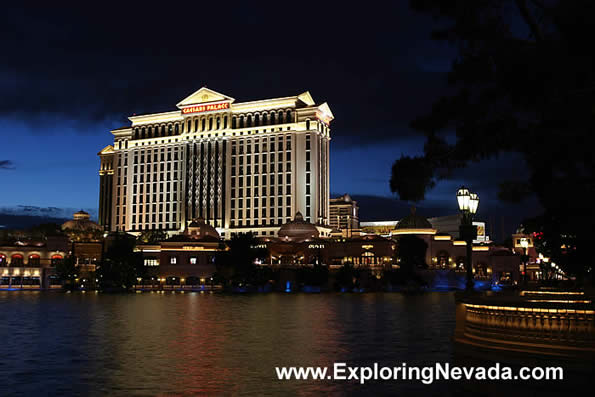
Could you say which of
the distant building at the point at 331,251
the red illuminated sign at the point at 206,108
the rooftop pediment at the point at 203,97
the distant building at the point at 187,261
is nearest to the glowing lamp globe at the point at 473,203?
the distant building at the point at 331,251

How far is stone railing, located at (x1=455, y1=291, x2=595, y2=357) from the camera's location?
53.3 ft

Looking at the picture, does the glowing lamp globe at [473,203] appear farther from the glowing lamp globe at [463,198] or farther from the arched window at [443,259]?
the arched window at [443,259]

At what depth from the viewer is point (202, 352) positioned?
22375 millimetres

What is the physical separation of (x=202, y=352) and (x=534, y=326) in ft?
35.7

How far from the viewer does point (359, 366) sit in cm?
1925

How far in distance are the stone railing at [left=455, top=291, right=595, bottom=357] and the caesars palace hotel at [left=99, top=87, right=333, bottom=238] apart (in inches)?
5243

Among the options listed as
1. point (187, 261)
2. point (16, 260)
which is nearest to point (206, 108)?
point (187, 261)

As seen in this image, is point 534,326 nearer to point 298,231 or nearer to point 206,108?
point 298,231

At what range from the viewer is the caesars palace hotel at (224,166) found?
153 meters

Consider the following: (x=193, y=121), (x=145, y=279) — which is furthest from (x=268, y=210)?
(x=145, y=279)

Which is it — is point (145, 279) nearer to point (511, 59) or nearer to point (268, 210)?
point (268, 210)

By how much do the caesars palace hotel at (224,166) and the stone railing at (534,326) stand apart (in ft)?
437

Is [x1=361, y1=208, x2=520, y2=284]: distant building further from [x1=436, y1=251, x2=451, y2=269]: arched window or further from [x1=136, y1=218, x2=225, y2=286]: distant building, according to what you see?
[x1=136, y1=218, x2=225, y2=286]: distant building

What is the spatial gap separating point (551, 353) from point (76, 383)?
12.0m
